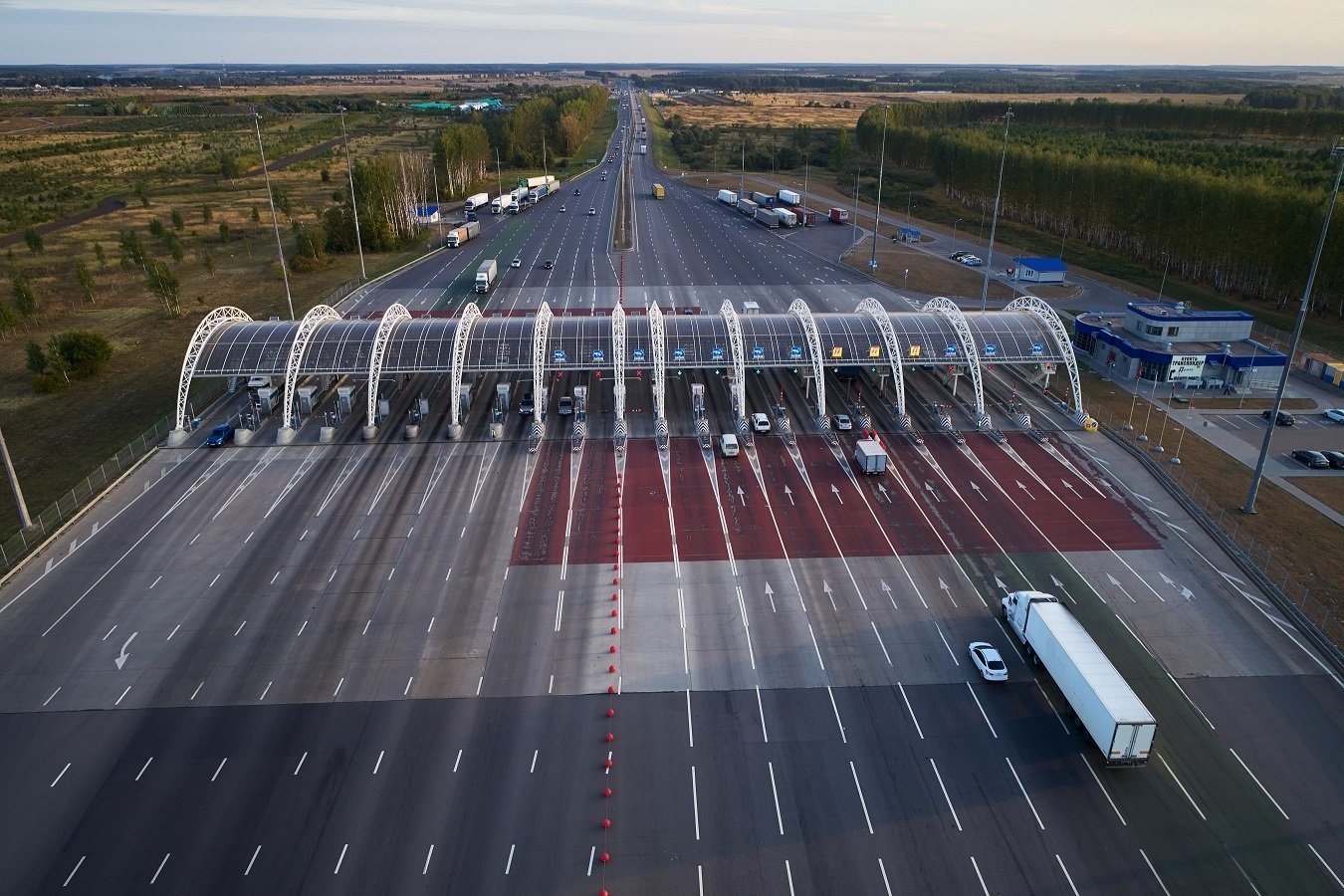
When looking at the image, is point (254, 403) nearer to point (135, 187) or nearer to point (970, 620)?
point (970, 620)

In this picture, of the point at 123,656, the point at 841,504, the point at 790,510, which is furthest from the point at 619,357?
the point at 123,656

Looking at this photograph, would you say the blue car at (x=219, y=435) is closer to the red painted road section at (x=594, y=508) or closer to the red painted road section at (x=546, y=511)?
the red painted road section at (x=546, y=511)

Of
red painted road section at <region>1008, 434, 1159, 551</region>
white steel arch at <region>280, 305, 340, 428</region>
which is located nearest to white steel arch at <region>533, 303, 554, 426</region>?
white steel arch at <region>280, 305, 340, 428</region>

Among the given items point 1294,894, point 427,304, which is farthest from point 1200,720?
point 427,304

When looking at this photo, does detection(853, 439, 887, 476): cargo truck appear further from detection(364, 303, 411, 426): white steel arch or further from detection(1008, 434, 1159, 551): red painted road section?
detection(364, 303, 411, 426): white steel arch

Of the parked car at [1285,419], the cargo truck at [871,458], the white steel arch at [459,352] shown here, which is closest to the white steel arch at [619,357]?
the white steel arch at [459,352]

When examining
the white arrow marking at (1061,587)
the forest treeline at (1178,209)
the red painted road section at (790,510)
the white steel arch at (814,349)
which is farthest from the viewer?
the forest treeline at (1178,209)
